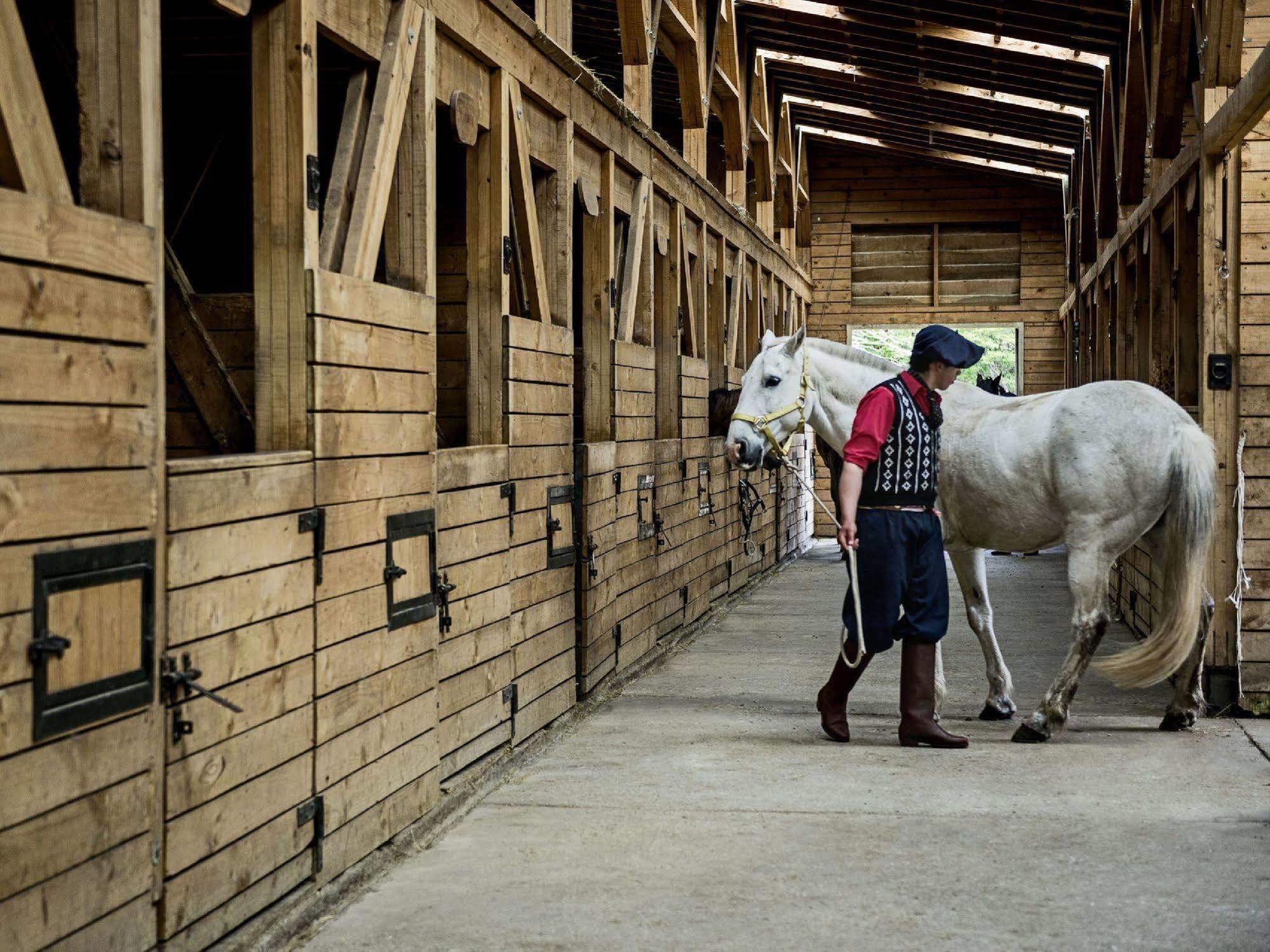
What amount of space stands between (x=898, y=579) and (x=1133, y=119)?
17.9 feet

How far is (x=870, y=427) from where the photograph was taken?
18.9 ft

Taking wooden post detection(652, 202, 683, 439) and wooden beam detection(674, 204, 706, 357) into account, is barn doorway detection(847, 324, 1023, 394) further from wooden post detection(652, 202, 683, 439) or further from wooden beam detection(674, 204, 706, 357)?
wooden post detection(652, 202, 683, 439)

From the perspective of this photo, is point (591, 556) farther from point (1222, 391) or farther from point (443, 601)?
point (1222, 391)

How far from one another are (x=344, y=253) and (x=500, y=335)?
1.60 metres

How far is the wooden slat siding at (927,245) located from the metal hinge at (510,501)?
13978 millimetres

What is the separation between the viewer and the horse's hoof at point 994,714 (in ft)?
21.7

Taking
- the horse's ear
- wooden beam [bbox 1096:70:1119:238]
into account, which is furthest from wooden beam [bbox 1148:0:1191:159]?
the horse's ear

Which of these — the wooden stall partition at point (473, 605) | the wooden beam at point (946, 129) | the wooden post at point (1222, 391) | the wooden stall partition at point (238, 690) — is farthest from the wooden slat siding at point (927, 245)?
the wooden stall partition at point (238, 690)

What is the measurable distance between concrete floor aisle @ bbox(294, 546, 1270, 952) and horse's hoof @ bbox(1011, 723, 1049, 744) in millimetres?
138

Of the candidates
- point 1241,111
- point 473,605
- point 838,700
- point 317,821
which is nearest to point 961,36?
point 1241,111

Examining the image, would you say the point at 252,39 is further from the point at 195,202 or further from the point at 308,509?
the point at 195,202

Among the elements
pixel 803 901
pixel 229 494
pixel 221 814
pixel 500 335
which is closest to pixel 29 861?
pixel 221 814

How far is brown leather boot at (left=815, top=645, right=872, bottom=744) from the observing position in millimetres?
6062

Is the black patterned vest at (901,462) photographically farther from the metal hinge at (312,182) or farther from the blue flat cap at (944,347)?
the metal hinge at (312,182)
